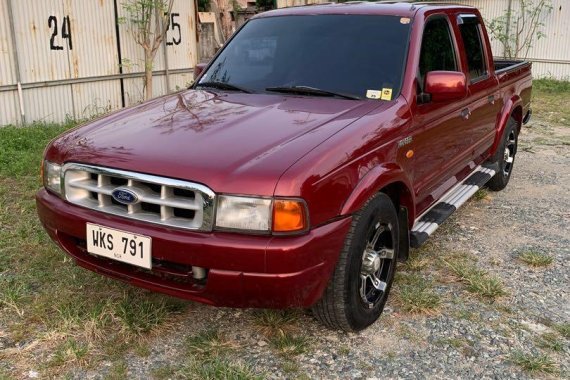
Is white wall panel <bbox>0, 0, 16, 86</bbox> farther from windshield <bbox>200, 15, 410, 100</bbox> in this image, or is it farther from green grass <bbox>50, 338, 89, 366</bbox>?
green grass <bbox>50, 338, 89, 366</bbox>

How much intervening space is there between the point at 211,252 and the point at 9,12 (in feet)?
21.6

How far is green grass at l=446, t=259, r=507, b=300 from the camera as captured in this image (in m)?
3.42

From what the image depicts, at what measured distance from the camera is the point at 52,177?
2.98 metres

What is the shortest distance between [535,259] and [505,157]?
6.88ft

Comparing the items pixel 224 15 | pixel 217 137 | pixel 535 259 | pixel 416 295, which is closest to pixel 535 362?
pixel 416 295

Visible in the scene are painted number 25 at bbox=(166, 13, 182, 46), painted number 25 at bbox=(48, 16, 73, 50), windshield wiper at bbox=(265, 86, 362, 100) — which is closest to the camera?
windshield wiper at bbox=(265, 86, 362, 100)

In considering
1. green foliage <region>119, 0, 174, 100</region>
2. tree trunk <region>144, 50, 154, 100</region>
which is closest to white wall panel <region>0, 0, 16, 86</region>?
green foliage <region>119, 0, 174, 100</region>

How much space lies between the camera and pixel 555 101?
11.7 metres

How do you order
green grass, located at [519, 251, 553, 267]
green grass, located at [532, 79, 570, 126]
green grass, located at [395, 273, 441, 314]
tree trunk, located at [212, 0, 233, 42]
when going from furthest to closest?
1. tree trunk, located at [212, 0, 233, 42]
2. green grass, located at [532, 79, 570, 126]
3. green grass, located at [519, 251, 553, 267]
4. green grass, located at [395, 273, 441, 314]

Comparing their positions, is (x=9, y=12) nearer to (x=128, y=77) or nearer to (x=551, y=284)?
(x=128, y=77)

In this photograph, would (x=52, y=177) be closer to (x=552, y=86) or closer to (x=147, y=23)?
(x=147, y=23)

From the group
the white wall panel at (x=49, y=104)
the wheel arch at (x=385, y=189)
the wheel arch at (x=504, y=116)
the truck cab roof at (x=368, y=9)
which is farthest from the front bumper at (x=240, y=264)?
the white wall panel at (x=49, y=104)

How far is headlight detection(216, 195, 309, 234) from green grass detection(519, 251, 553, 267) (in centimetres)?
226

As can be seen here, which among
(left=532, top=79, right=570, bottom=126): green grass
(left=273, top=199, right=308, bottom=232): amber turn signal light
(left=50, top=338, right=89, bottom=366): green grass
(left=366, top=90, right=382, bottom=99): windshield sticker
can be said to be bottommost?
(left=50, top=338, right=89, bottom=366): green grass
